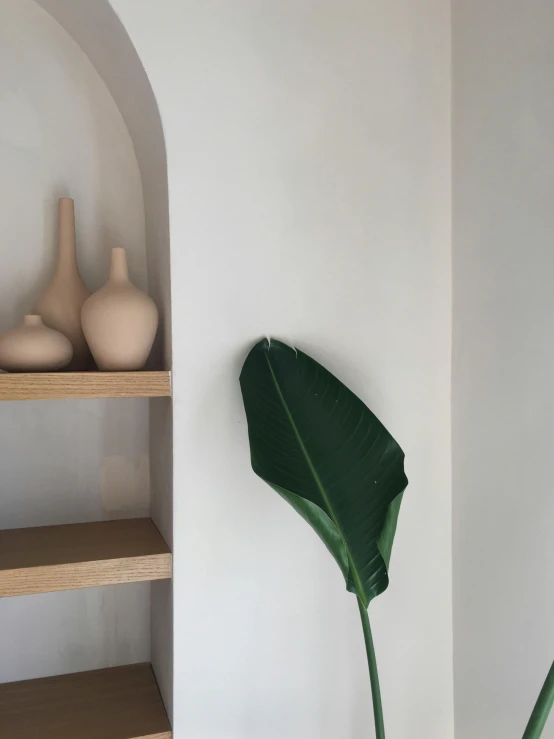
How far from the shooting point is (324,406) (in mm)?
1079

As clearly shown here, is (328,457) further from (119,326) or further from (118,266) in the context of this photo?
(118,266)

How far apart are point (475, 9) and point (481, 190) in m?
0.35

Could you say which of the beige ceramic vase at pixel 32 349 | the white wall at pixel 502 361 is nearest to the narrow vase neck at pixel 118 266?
the beige ceramic vase at pixel 32 349

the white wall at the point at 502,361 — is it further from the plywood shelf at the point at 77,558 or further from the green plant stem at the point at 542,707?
the plywood shelf at the point at 77,558

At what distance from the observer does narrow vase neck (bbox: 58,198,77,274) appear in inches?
48.3

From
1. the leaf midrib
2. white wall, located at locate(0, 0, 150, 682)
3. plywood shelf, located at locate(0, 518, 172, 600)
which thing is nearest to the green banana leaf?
the leaf midrib

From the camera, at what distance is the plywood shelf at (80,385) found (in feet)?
3.27

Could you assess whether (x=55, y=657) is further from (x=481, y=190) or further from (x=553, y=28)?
(x=553, y=28)

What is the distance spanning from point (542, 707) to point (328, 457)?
0.46 m

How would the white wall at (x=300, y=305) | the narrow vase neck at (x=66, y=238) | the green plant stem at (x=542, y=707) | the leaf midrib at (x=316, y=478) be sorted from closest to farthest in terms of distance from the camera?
the green plant stem at (x=542, y=707), the leaf midrib at (x=316, y=478), the white wall at (x=300, y=305), the narrow vase neck at (x=66, y=238)

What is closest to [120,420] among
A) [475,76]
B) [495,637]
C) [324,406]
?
[324,406]

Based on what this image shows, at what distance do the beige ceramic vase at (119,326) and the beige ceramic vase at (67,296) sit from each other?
0.09 metres

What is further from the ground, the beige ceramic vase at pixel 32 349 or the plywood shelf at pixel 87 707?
the beige ceramic vase at pixel 32 349

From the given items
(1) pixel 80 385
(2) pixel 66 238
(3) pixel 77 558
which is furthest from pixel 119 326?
(3) pixel 77 558
